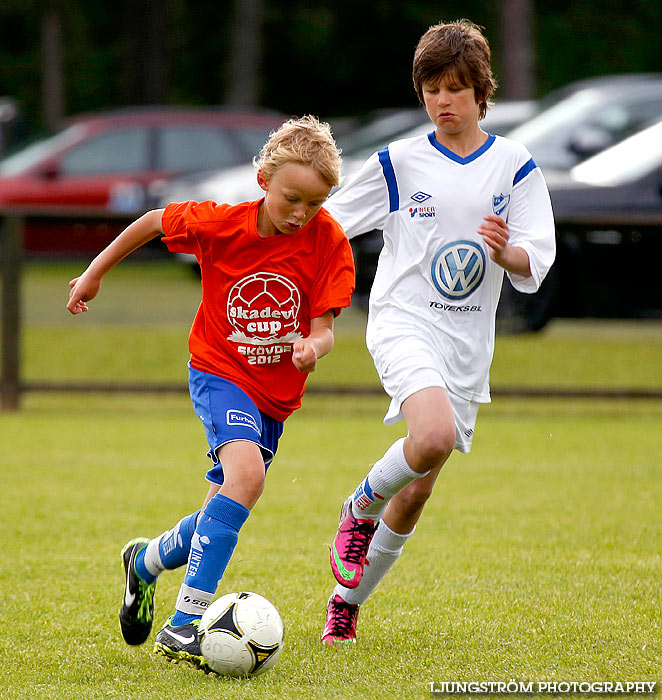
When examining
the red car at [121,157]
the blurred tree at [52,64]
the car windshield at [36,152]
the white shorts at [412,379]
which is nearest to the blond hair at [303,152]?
the white shorts at [412,379]

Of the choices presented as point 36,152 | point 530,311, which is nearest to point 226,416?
point 530,311

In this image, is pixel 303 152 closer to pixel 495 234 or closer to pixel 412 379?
pixel 495 234

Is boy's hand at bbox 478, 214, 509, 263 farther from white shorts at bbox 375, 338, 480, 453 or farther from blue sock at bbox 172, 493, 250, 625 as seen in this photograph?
blue sock at bbox 172, 493, 250, 625

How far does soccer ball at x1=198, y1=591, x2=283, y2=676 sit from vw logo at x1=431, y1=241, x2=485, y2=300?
1.26m

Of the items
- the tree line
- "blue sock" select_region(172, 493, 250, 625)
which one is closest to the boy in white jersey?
"blue sock" select_region(172, 493, 250, 625)

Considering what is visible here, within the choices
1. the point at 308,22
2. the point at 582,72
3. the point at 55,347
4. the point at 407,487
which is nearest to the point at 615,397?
the point at 55,347

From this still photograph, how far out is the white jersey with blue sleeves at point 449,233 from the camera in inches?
165

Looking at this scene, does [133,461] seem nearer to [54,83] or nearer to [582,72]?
[582,72]

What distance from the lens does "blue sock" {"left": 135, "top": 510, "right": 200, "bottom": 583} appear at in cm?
405

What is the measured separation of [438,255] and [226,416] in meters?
0.93

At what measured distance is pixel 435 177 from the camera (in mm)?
4227

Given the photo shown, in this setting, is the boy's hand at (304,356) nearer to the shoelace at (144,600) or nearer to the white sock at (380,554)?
the white sock at (380,554)

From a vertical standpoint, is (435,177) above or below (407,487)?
above

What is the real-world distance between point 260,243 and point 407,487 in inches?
39.5
